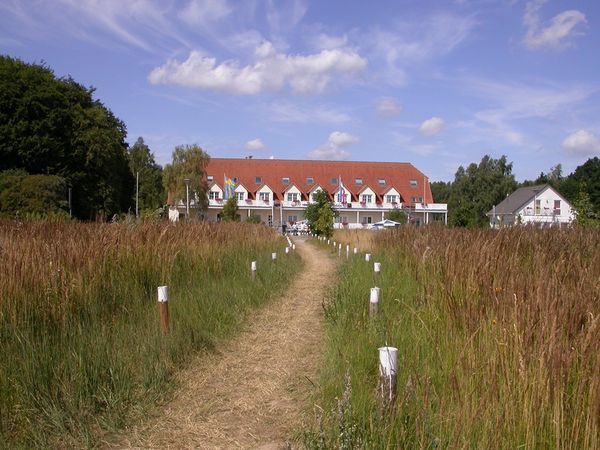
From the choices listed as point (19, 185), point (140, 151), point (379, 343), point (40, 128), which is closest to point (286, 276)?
point (379, 343)

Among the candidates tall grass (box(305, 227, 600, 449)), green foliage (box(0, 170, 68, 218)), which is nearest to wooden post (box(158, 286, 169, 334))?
tall grass (box(305, 227, 600, 449))

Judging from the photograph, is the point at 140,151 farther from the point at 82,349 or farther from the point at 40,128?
the point at 82,349

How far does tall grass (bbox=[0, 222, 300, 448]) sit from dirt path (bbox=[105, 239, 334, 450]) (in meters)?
0.25

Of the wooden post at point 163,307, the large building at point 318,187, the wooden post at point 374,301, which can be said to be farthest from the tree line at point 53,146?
the wooden post at point 374,301

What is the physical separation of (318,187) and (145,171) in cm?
3311

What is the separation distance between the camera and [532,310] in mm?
3273

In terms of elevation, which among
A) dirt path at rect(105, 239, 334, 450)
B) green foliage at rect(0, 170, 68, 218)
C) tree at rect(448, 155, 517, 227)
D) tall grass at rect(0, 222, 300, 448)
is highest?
tree at rect(448, 155, 517, 227)

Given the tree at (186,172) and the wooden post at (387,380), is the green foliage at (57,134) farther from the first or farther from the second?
the wooden post at (387,380)

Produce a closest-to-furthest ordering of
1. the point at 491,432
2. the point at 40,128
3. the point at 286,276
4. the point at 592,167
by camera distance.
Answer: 1. the point at 491,432
2. the point at 286,276
3. the point at 40,128
4. the point at 592,167

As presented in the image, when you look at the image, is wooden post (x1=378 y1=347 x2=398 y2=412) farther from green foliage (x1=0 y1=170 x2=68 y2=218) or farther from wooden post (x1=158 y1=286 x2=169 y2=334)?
green foliage (x1=0 y1=170 x2=68 y2=218)

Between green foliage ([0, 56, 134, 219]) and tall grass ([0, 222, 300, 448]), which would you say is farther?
green foliage ([0, 56, 134, 219])

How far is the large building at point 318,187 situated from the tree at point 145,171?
13.4 m

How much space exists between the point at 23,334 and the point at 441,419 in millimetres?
3722

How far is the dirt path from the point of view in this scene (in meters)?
4.18
